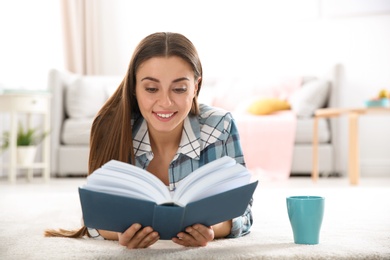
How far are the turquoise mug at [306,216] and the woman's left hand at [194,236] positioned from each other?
21 cm

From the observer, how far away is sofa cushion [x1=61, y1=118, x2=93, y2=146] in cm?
466

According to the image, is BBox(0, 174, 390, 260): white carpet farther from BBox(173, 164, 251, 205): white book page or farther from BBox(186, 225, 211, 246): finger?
BBox(173, 164, 251, 205): white book page

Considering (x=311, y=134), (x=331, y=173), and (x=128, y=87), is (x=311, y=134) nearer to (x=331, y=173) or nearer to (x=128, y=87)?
(x=331, y=173)

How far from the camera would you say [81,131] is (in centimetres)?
464

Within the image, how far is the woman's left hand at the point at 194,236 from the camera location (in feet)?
4.25

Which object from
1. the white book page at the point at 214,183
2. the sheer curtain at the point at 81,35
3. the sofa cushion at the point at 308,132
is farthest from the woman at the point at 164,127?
the sheer curtain at the point at 81,35

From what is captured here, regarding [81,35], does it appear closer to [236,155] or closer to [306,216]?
[236,155]

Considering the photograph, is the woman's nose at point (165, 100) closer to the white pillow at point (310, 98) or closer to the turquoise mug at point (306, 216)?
the turquoise mug at point (306, 216)

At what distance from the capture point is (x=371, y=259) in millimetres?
1314

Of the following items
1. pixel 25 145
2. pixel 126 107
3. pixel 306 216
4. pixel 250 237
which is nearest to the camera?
pixel 306 216

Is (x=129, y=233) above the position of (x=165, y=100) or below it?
below

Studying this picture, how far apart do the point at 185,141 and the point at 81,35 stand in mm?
4508

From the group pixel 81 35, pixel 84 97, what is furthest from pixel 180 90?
pixel 81 35

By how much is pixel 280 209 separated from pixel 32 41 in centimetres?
358
